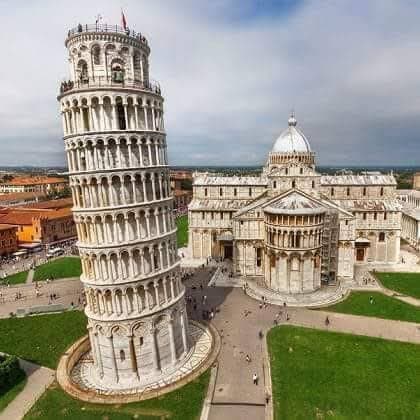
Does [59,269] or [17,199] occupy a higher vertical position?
[17,199]

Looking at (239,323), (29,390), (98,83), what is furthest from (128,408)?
(98,83)

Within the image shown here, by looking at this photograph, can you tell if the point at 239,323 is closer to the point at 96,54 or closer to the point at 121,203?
the point at 121,203

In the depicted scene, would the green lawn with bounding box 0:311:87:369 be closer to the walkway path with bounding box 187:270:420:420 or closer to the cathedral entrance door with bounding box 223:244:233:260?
the walkway path with bounding box 187:270:420:420

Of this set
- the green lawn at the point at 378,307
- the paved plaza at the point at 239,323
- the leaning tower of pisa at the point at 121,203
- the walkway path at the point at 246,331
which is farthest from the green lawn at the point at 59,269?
the green lawn at the point at 378,307

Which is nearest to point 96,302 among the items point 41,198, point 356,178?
point 356,178

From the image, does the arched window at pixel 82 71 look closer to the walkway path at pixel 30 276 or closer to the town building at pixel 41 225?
the walkway path at pixel 30 276

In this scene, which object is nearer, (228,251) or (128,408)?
(128,408)
